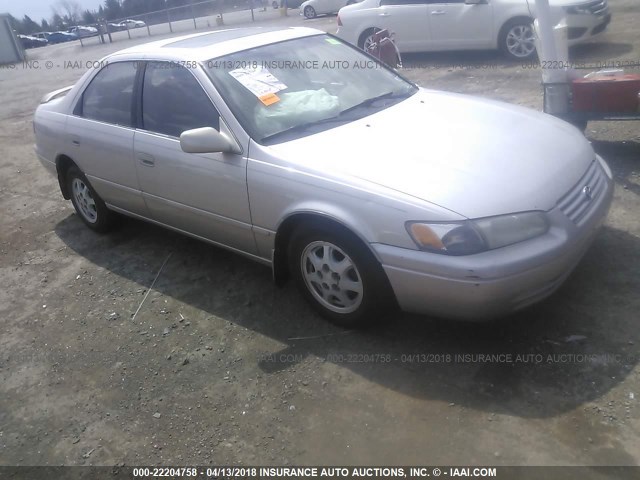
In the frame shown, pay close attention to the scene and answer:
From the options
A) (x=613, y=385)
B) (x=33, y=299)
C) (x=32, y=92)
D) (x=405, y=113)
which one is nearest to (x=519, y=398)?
(x=613, y=385)

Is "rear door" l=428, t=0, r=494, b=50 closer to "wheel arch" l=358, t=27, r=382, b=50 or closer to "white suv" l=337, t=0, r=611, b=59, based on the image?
"white suv" l=337, t=0, r=611, b=59

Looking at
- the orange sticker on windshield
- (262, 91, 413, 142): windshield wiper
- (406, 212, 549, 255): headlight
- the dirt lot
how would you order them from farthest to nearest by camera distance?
the orange sticker on windshield < (262, 91, 413, 142): windshield wiper < (406, 212, 549, 255): headlight < the dirt lot

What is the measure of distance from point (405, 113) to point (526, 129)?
750mm

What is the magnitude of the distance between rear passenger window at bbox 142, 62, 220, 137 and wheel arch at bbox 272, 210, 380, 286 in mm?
817

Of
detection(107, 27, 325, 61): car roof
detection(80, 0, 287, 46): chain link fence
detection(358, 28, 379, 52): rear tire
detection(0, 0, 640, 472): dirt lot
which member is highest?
detection(107, 27, 325, 61): car roof

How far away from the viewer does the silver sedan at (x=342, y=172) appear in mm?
2848

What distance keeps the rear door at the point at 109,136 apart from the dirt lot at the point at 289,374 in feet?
1.99

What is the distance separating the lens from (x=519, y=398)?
2783mm

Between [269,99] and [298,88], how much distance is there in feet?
0.84

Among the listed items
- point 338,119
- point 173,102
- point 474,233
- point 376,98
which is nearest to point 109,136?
point 173,102

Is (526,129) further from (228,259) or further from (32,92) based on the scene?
(32,92)

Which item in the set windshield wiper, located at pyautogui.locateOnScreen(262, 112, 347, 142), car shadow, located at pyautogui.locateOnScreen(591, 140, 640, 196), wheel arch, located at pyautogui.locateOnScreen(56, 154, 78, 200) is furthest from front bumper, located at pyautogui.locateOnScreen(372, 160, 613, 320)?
wheel arch, located at pyautogui.locateOnScreen(56, 154, 78, 200)

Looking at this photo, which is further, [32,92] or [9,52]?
[9,52]

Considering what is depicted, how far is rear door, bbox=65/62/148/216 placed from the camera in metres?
4.36
